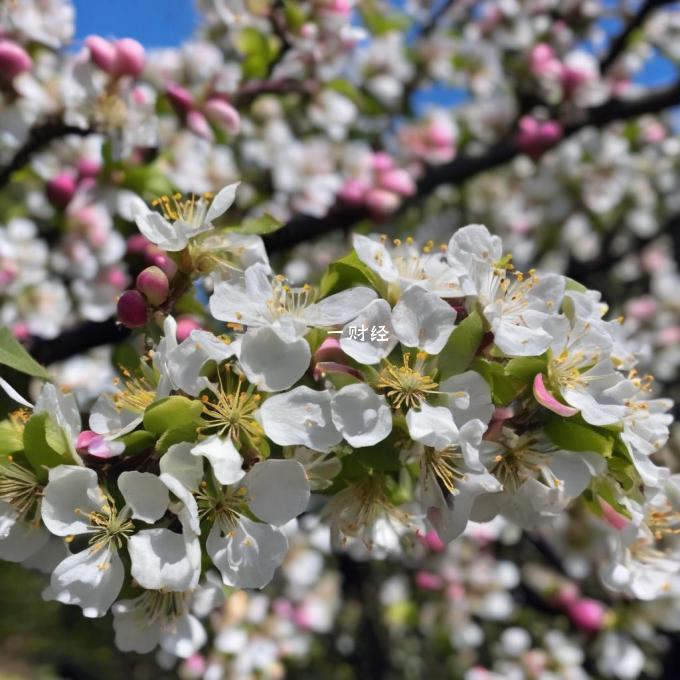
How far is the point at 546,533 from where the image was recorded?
2963mm

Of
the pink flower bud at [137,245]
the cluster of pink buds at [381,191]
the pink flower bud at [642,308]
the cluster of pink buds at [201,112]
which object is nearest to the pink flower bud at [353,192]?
the cluster of pink buds at [381,191]

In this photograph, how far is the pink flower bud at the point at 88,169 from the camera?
6.35ft

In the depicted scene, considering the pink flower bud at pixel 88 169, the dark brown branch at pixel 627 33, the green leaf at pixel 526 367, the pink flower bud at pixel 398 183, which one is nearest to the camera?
the green leaf at pixel 526 367

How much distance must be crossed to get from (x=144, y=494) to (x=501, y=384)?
0.48 meters

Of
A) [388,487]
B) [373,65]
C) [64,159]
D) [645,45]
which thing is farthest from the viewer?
[645,45]

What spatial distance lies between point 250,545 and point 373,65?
285 cm

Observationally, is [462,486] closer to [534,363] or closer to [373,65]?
[534,363]

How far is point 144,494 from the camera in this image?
0.85 m

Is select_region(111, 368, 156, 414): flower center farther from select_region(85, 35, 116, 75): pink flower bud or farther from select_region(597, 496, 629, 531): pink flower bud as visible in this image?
select_region(85, 35, 116, 75): pink flower bud

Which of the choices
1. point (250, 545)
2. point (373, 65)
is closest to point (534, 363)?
point (250, 545)

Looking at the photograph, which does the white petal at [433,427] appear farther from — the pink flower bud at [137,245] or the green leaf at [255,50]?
the green leaf at [255,50]

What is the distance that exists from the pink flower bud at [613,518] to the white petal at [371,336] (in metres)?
0.44

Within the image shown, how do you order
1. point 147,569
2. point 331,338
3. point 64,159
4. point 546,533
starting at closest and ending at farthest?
point 147,569
point 331,338
point 64,159
point 546,533

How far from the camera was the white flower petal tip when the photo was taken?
893 millimetres
